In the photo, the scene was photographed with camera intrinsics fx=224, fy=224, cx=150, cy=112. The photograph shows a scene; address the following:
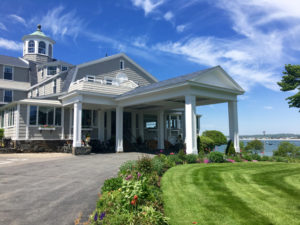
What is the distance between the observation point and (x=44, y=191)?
6.25 metres

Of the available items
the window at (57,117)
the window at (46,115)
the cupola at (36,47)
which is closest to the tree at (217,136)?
the window at (57,117)

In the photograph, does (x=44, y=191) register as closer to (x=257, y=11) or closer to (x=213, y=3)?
(x=213, y=3)

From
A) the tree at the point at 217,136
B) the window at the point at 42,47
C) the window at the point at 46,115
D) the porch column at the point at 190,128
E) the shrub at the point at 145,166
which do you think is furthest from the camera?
the window at the point at 42,47

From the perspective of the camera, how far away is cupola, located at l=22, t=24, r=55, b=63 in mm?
29703

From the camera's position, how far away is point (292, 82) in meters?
24.4

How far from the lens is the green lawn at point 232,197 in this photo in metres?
4.12

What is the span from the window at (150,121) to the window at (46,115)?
9204mm

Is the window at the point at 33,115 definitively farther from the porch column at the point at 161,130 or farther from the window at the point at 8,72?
the window at the point at 8,72

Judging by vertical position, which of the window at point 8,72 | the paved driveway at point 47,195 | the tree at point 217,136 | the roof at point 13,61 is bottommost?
the paved driveway at point 47,195

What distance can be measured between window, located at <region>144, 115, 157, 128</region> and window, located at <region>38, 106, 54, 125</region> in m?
9.20

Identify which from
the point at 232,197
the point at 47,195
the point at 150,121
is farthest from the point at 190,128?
the point at 150,121

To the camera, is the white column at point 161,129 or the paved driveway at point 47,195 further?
the white column at point 161,129

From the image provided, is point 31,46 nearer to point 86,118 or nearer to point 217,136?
point 86,118

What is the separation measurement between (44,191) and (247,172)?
22.1ft
